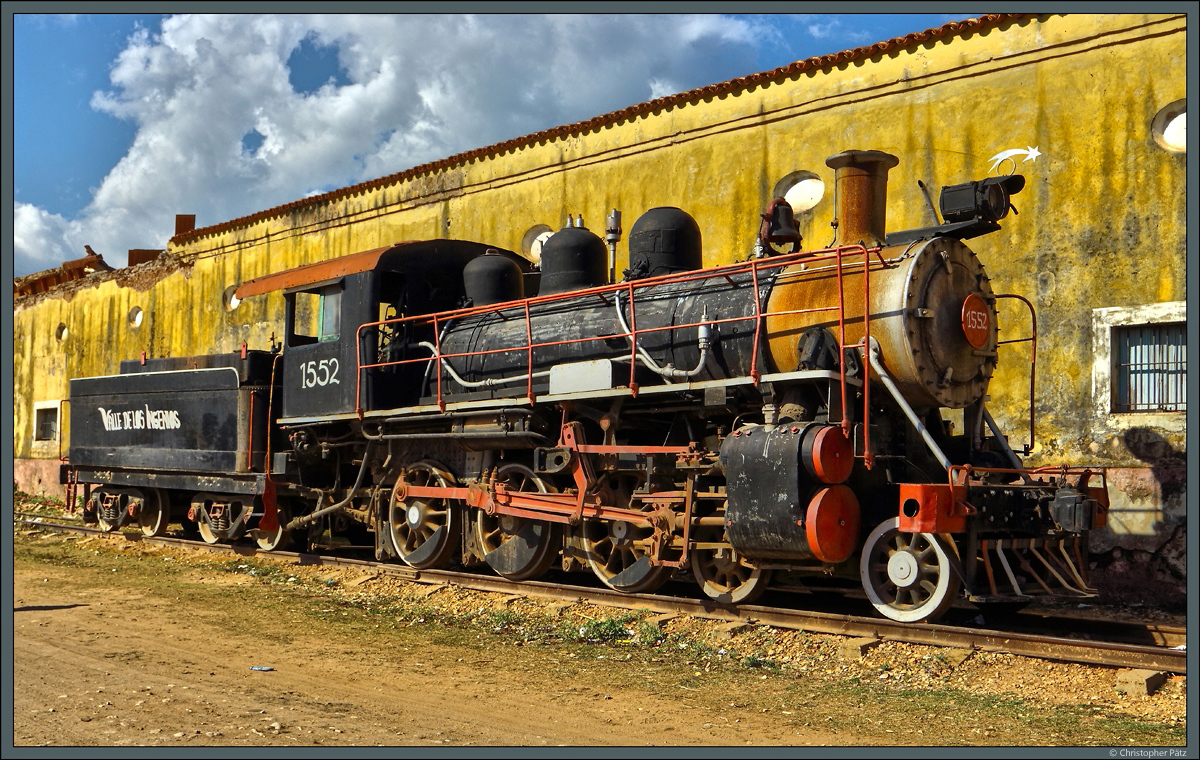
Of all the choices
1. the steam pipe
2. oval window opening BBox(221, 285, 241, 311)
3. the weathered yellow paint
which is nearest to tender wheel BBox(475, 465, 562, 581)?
the steam pipe

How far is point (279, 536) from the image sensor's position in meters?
13.1

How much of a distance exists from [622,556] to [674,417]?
140cm

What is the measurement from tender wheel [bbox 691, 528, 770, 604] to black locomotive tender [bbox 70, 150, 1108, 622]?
0.10 ft

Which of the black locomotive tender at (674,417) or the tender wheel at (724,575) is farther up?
the black locomotive tender at (674,417)

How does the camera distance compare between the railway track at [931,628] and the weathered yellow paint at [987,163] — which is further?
the weathered yellow paint at [987,163]

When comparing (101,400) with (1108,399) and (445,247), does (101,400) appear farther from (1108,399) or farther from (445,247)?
(1108,399)

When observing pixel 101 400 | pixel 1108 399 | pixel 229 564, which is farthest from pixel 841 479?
pixel 101 400

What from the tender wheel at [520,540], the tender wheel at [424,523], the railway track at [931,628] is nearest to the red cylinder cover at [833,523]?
the railway track at [931,628]

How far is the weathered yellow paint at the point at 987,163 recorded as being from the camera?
10.7m

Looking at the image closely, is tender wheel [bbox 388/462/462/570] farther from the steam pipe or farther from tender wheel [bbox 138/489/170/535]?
tender wheel [bbox 138/489/170/535]

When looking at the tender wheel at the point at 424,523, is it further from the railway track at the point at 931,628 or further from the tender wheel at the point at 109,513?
the tender wheel at the point at 109,513

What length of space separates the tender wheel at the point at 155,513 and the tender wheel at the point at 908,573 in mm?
10668

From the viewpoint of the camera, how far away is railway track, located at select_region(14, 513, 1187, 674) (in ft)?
22.0

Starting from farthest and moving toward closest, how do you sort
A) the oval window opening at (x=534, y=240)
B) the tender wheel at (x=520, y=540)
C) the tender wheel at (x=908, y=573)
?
1. the oval window opening at (x=534, y=240)
2. the tender wheel at (x=520, y=540)
3. the tender wheel at (x=908, y=573)
